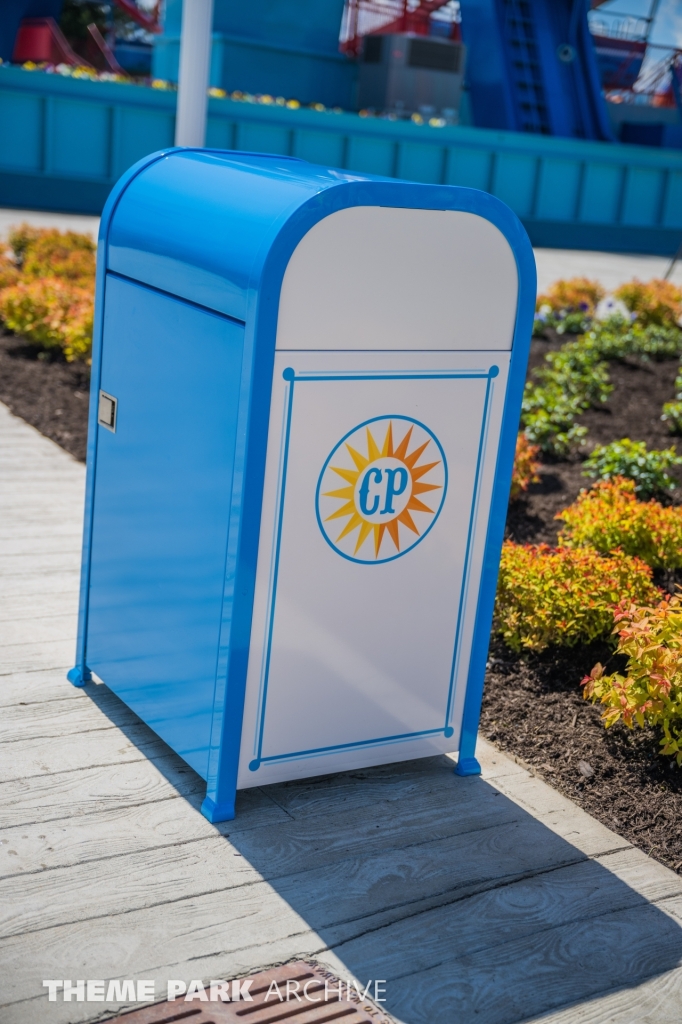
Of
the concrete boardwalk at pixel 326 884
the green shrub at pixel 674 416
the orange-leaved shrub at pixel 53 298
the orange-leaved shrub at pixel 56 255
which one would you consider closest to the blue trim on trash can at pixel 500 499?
the concrete boardwalk at pixel 326 884

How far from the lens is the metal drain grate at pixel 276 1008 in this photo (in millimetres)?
2361

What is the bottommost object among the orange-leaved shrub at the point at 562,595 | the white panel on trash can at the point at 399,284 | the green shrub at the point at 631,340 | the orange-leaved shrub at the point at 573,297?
the orange-leaved shrub at the point at 562,595

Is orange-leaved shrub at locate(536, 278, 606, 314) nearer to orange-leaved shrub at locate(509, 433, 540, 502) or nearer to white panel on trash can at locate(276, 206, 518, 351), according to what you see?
orange-leaved shrub at locate(509, 433, 540, 502)

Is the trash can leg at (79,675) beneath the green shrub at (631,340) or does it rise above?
beneath

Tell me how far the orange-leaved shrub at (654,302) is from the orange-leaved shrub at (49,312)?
218 inches

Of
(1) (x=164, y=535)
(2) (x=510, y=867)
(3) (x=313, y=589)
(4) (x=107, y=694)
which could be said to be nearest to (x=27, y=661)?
(4) (x=107, y=694)

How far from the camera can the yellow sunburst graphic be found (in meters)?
2.99

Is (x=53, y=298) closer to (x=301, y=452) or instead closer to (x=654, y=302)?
(x=654, y=302)

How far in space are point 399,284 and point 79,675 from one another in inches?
73.8

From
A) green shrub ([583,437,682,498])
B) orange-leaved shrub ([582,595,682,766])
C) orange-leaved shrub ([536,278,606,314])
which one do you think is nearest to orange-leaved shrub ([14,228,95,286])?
orange-leaved shrub ([536,278,606,314])

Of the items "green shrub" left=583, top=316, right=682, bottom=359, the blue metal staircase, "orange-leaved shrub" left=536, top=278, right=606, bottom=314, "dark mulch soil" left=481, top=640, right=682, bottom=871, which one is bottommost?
"dark mulch soil" left=481, top=640, right=682, bottom=871

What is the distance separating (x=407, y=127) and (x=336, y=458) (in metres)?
20.8

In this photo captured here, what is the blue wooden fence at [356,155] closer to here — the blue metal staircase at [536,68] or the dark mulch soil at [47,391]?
the blue metal staircase at [536,68]

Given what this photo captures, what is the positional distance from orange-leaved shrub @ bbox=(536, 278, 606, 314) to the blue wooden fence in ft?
35.8
